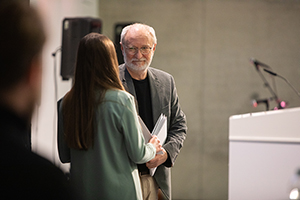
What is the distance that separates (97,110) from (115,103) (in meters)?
0.08

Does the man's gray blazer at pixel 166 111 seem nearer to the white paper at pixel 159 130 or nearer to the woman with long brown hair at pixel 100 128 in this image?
the white paper at pixel 159 130

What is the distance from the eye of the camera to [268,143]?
7.13 ft

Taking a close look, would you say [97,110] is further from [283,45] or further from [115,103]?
[283,45]

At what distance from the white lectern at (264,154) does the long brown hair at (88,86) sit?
41.7 inches

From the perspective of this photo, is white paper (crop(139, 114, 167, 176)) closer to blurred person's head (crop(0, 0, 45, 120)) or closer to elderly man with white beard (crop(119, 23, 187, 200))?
elderly man with white beard (crop(119, 23, 187, 200))

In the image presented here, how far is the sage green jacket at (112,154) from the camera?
1.45m

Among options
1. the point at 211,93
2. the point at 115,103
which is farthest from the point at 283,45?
the point at 115,103

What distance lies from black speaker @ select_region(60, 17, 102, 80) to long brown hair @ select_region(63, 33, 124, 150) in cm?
131

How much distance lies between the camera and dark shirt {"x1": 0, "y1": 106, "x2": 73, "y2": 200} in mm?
350

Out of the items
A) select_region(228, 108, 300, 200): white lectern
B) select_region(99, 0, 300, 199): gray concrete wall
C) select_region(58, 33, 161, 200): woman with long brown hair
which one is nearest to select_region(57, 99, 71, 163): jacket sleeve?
select_region(58, 33, 161, 200): woman with long brown hair

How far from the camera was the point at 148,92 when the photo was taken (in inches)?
77.1

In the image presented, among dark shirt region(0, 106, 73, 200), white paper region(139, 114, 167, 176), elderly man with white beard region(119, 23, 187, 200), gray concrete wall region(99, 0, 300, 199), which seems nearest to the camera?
dark shirt region(0, 106, 73, 200)

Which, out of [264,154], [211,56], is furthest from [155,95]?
[211,56]

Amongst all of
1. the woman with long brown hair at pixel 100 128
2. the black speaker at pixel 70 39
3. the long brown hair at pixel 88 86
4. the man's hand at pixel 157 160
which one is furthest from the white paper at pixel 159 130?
the black speaker at pixel 70 39
